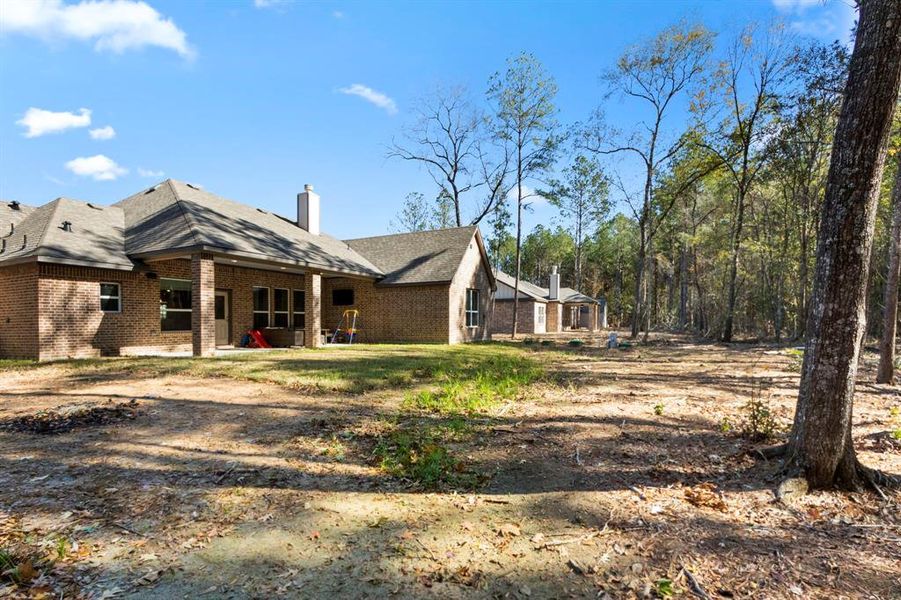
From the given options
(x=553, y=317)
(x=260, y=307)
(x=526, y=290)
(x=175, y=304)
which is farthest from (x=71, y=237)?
(x=553, y=317)

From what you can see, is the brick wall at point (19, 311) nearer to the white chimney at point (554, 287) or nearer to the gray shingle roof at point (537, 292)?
the gray shingle roof at point (537, 292)

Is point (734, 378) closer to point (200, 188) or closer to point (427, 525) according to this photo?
point (427, 525)

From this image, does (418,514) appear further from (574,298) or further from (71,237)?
(574,298)

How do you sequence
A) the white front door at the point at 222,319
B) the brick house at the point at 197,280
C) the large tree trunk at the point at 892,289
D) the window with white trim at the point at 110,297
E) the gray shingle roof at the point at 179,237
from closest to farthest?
1. the large tree trunk at the point at 892,289
2. the brick house at the point at 197,280
3. the gray shingle roof at the point at 179,237
4. the window with white trim at the point at 110,297
5. the white front door at the point at 222,319

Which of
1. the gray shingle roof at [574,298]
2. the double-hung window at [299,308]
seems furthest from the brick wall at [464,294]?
the gray shingle roof at [574,298]

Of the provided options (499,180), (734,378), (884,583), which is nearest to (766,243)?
(499,180)

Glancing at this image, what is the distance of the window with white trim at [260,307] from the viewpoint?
16.9 m

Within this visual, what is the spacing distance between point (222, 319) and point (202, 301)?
13.1ft

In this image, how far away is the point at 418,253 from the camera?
860 inches

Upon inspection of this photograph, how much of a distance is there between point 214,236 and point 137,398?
23.6 feet

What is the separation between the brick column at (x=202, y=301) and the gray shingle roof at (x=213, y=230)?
1.72 feet

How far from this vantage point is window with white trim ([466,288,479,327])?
21.4 meters

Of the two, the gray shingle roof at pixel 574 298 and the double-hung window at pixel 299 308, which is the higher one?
the gray shingle roof at pixel 574 298

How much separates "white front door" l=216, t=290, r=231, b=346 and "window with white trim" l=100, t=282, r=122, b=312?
10.2ft
